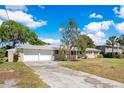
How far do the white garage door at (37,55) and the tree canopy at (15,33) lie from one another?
499 inches

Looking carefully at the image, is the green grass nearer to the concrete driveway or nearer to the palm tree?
the concrete driveway

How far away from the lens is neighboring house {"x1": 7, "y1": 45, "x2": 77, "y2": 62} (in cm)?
2508

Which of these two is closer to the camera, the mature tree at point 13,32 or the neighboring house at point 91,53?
the neighboring house at point 91,53

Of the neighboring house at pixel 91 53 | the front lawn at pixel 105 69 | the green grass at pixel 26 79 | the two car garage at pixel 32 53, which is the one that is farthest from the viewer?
the neighboring house at pixel 91 53

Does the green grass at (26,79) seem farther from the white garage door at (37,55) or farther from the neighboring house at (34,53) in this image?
the white garage door at (37,55)

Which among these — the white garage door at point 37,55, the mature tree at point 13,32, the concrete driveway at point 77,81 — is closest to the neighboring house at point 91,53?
the white garage door at point 37,55

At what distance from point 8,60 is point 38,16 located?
21.8 ft

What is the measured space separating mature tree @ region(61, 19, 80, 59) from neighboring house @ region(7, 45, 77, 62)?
2342mm

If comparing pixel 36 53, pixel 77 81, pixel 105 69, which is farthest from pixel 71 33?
pixel 77 81

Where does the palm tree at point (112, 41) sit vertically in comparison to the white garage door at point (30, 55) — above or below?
above

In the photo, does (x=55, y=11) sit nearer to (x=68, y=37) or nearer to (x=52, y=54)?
(x=68, y=37)

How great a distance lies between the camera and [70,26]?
26.3 m

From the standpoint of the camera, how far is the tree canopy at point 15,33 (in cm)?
3775
